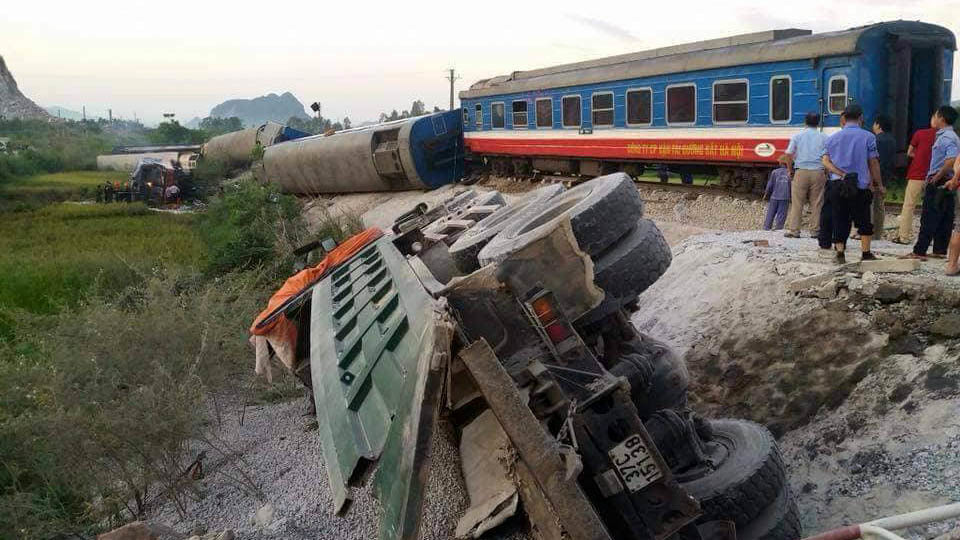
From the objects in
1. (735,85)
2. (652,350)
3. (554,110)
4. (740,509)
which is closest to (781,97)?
(735,85)

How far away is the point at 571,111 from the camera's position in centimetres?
1503

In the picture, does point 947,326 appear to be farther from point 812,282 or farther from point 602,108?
point 602,108

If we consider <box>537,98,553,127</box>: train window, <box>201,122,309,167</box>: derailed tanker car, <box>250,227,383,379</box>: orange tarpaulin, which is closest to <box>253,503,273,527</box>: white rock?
<box>250,227,383,379</box>: orange tarpaulin

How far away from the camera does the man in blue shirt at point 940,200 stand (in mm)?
6070

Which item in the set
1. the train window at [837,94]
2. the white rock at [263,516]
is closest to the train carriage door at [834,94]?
the train window at [837,94]

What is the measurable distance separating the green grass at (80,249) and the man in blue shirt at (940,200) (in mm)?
7749

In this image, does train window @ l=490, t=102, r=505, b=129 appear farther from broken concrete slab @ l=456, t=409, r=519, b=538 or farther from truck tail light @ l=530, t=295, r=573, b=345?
truck tail light @ l=530, t=295, r=573, b=345

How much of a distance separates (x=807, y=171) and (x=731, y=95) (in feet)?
13.2

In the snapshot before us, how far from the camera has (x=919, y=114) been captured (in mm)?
11242

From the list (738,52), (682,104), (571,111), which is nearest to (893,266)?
(738,52)

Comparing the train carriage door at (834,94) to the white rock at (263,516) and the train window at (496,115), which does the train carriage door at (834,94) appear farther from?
the white rock at (263,516)

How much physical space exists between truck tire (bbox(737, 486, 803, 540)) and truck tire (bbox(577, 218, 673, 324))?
1233 millimetres

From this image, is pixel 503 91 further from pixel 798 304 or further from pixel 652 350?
pixel 652 350

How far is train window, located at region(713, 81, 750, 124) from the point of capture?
1127 centimetres
